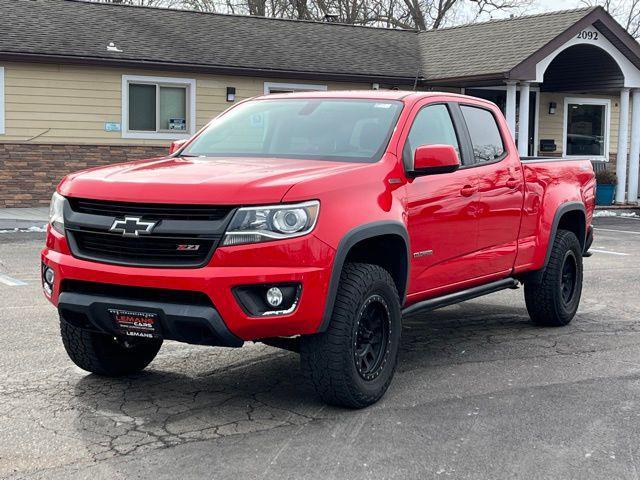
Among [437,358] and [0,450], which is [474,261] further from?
[0,450]

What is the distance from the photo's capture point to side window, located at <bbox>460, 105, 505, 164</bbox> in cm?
670

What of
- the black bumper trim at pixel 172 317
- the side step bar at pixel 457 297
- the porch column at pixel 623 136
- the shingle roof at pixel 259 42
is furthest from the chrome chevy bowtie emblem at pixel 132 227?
the porch column at pixel 623 136

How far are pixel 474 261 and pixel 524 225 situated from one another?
0.87 m

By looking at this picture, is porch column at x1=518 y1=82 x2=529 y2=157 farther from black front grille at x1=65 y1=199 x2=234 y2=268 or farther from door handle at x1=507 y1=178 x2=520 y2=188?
black front grille at x1=65 y1=199 x2=234 y2=268

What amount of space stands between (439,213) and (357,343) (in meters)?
1.20

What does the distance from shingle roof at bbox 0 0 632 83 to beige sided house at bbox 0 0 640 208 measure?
4 cm

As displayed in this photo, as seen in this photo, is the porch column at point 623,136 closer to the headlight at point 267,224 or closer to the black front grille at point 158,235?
the headlight at point 267,224

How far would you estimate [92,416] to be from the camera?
196 inches

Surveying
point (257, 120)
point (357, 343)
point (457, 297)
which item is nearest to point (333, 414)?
point (357, 343)

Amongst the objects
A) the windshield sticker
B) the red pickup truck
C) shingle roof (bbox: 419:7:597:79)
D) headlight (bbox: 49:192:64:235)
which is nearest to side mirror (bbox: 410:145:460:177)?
the red pickup truck

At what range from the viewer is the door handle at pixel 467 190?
6164 mm

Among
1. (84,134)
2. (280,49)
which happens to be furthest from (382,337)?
(280,49)

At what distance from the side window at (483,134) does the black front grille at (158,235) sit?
2610mm

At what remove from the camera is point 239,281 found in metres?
4.58
